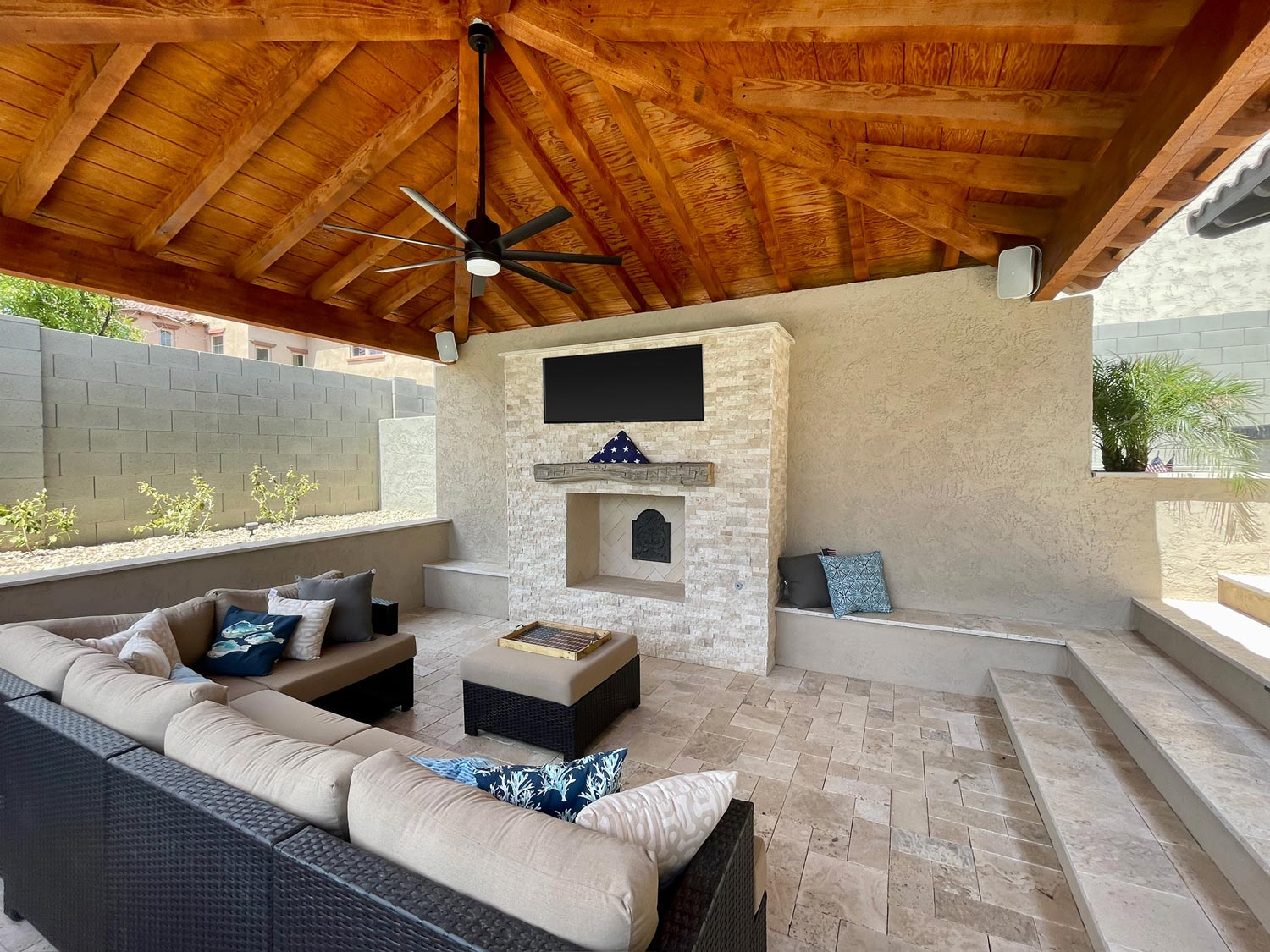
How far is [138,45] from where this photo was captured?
94.0 inches

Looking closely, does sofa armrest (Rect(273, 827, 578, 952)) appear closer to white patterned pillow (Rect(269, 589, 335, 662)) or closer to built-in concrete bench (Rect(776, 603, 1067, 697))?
white patterned pillow (Rect(269, 589, 335, 662))

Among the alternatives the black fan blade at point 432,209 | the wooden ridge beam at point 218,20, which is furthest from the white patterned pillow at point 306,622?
the wooden ridge beam at point 218,20

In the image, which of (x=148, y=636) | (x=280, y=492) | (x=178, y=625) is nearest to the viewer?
(x=148, y=636)

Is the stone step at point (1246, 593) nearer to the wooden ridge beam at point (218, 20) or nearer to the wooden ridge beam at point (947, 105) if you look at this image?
the wooden ridge beam at point (947, 105)

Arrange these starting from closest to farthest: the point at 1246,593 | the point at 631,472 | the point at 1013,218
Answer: the point at 1246,593 < the point at 1013,218 < the point at 631,472

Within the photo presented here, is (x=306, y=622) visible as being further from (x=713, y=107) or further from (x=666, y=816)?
(x=713, y=107)

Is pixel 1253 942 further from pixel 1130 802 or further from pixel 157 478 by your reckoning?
pixel 157 478

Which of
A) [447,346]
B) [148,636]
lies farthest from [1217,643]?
[447,346]

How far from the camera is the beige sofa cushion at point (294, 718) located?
84.0 inches

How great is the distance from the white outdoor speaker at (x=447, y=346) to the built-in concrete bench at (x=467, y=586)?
224 centimetres

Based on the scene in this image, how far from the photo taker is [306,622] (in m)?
2.95

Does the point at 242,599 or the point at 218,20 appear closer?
the point at 218,20

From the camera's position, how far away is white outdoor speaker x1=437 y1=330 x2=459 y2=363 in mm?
5750

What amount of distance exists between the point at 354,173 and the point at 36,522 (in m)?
3.69
